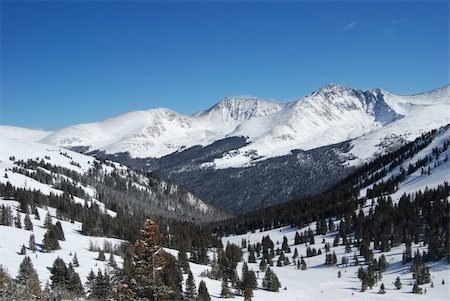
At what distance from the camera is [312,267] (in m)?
156

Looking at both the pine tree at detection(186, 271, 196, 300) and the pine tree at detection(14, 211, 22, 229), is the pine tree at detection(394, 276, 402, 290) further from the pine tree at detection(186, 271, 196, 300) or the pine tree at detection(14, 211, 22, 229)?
the pine tree at detection(14, 211, 22, 229)

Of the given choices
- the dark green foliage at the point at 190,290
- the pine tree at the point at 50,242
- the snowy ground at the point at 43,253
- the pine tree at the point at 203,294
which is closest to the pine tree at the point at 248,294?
the pine tree at the point at 203,294

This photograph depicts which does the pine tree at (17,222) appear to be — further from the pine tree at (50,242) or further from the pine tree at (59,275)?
the pine tree at (59,275)

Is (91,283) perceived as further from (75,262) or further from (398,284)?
(398,284)

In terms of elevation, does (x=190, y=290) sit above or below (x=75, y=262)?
below

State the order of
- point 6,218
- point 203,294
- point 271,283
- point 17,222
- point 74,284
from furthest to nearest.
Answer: point 17,222, point 6,218, point 271,283, point 203,294, point 74,284

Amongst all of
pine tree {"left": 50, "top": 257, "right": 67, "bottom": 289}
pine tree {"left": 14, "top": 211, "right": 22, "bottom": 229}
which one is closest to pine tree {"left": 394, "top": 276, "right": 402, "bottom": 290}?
pine tree {"left": 50, "top": 257, "right": 67, "bottom": 289}

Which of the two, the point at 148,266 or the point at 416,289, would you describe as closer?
the point at 148,266

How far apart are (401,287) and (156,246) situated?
95.0m

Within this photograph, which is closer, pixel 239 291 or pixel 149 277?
pixel 149 277

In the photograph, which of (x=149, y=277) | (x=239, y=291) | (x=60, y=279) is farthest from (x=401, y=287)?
(x=149, y=277)

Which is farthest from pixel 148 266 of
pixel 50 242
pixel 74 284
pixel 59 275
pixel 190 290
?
pixel 50 242

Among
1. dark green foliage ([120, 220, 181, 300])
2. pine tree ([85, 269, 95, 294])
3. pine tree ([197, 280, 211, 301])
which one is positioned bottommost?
pine tree ([197, 280, 211, 301])

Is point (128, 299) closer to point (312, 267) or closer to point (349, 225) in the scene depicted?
point (312, 267)
